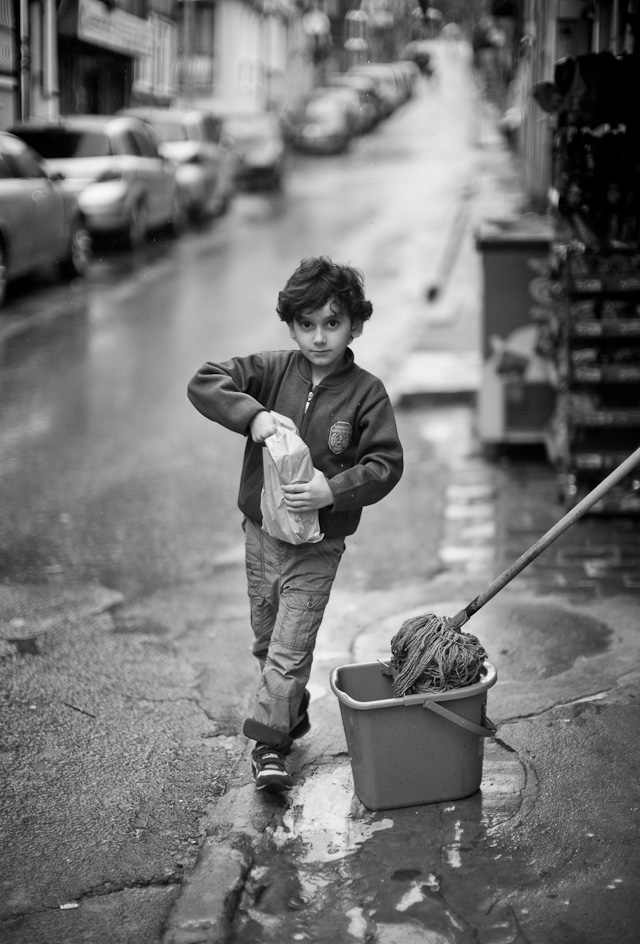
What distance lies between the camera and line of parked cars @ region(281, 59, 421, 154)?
35062 mm

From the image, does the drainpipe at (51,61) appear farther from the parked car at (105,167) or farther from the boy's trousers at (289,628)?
the boy's trousers at (289,628)

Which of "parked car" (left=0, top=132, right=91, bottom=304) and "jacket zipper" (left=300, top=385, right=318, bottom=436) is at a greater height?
"parked car" (left=0, top=132, right=91, bottom=304)

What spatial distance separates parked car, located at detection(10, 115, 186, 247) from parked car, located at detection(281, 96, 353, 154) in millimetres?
16987

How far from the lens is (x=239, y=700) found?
4.39 metres

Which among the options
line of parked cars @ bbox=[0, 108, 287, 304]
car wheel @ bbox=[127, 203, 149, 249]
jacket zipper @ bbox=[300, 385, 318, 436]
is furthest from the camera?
car wheel @ bbox=[127, 203, 149, 249]

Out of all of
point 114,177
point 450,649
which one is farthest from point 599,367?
point 114,177

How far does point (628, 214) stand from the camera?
21.1 ft

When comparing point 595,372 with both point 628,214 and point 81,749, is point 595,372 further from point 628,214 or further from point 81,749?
point 81,749

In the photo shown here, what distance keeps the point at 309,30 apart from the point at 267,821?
Result: 48.9 metres

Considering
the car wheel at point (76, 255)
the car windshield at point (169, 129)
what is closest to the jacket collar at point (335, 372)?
the car wheel at point (76, 255)

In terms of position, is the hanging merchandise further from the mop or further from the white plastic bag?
the white plastic bag

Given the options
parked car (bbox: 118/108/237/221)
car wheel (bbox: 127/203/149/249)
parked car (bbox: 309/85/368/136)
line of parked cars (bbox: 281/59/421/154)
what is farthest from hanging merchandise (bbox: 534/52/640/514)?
parked car (bbox: 309/85/368/136)

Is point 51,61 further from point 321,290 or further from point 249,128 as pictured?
point 249,128

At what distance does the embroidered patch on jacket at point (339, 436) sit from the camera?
141 inches
